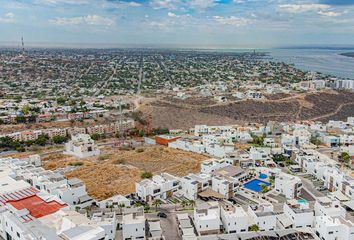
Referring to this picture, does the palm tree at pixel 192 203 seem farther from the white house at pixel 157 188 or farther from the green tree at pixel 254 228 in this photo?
the green tree at pixel 254 228

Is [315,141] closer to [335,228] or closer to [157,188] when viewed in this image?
[335,228]

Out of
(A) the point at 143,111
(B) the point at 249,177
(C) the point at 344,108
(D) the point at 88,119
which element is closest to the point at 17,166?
(B) the point at 249,177

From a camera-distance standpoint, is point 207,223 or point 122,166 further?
point 122,166

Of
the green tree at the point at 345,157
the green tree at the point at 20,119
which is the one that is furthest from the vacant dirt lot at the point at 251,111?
the green tree at the point at 345,157

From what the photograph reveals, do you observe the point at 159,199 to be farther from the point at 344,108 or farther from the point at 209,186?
the point at 344,108

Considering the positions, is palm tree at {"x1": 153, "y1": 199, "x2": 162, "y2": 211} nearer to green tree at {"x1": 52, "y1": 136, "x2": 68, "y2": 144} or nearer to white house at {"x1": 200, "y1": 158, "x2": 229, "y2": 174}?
white house at {"x1": 200, "y1": 158, "x2": 229, "y2": 174}

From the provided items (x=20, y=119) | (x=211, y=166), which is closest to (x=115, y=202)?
(x=211, y=166)
